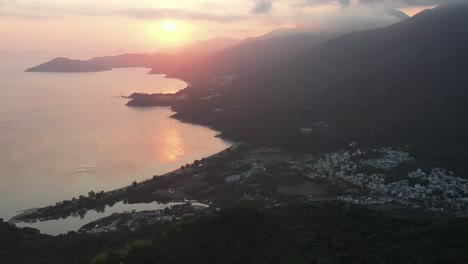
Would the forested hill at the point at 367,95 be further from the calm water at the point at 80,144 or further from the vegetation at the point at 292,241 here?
the vegetation at the point at 292,241

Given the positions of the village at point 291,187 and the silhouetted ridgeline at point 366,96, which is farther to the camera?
the silhouetted ridgeline at point 366,96

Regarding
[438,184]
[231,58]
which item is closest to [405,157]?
[438,184]

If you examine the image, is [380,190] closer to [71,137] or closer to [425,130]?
[425,130]

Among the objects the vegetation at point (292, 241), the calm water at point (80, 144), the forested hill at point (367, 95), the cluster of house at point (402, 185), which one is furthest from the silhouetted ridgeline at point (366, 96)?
the vegetation at point (292, 241)

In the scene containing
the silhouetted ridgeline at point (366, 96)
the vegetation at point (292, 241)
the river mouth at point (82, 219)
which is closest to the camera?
the vegetation at point (292, 241)

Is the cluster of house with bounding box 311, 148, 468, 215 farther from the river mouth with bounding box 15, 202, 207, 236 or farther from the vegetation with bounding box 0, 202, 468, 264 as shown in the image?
the river mouth with bounding box 15, 202, 207, 236

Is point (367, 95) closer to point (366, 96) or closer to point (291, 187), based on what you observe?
point (366, 96)

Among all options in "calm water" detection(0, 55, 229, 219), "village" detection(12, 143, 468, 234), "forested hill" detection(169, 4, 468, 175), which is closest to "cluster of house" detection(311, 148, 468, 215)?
"village" detection(12, 143, 468, 234)
